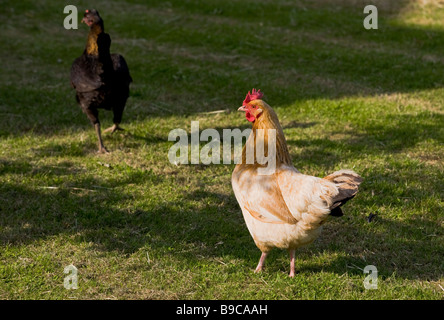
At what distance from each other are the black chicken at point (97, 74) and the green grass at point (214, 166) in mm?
740

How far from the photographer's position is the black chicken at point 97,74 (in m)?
6.88

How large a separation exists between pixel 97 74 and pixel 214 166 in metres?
2.03

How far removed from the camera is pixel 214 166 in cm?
688

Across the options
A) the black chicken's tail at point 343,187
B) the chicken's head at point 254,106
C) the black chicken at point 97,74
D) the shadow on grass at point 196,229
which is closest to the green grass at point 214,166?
the shadow on grass at point 196,229

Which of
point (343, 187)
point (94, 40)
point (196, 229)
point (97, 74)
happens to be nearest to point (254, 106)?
point (343, 187)

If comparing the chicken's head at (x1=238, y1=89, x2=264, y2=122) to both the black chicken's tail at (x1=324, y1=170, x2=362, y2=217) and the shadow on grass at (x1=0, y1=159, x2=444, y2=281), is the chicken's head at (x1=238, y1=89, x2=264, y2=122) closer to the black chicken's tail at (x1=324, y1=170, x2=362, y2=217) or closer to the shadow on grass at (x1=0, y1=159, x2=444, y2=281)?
the black chicken's tail at (x1=324, y1=170, x2=362, y2=217)

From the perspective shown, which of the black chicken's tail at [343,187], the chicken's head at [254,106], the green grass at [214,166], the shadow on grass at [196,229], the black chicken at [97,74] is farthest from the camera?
the black chicken at [97,74]

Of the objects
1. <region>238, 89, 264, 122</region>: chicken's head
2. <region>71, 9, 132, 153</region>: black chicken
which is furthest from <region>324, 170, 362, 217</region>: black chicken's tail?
<region>71, 9, 132, 153</region>: black chicken

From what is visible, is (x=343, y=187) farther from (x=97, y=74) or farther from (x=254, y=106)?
(x=97, y=74)

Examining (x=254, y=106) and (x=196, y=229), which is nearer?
(x=254, y=106)

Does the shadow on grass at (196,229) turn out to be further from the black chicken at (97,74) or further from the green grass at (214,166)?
the black chicken at (97,74)

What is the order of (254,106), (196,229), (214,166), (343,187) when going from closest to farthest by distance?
(343,187) < (254,106) < (196,229) < (214,166)

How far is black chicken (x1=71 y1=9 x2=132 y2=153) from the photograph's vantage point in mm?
6875

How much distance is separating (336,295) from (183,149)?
147 inches
